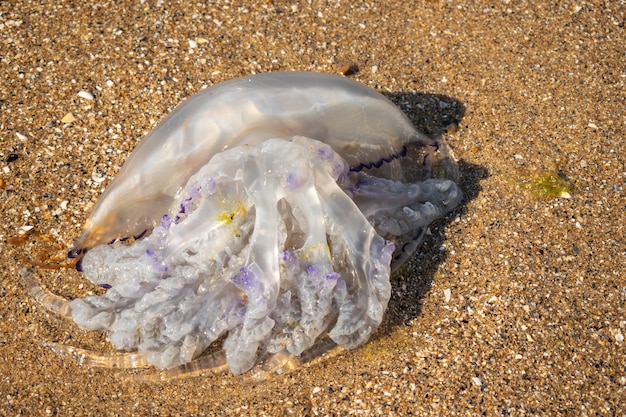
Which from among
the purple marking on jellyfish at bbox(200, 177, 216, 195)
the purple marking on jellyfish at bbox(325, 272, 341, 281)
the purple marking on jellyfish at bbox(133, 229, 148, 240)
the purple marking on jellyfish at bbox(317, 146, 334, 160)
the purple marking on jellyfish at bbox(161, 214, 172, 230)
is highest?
the purple marking on jellyfish at bbox(317, 146, 334, 160)

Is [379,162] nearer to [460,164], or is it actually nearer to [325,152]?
[325,152]

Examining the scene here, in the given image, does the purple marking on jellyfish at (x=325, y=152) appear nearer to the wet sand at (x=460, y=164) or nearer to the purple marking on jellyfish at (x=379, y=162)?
the purple marking on jellyfish at (x=379, y=162)

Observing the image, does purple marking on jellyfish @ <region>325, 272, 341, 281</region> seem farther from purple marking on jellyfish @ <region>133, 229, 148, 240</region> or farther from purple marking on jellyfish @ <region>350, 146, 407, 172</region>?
purple marking on jellyfish @ <region>133, 229, 148, 240</region>

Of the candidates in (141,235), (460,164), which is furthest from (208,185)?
(460,164)

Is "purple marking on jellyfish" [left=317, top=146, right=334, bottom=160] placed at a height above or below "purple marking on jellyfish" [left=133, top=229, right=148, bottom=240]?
above

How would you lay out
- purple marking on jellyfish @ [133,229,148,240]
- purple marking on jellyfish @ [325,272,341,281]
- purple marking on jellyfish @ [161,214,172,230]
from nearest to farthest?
1. purple marking on jellyfish @ [325,272,341,281]
2. purple marking on jellyfish @ [161,214,172,230]
3. purple marking on jellyfish @ [133,229,148,240]

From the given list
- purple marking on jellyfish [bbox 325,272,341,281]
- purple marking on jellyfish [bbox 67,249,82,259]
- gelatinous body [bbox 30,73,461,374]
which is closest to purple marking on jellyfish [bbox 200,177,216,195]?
gelatinous body [bbox 30,73,461,374]
